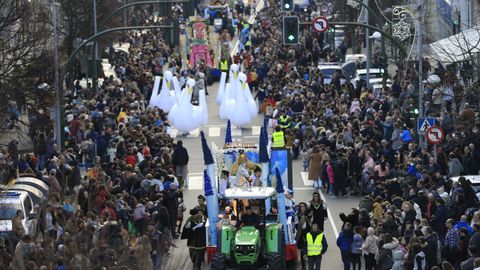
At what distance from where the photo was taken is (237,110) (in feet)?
177

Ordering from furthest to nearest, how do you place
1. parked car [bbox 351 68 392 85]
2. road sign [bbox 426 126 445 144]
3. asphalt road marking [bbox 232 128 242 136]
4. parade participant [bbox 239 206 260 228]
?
parked car [bbox 351 68 392 85] → asphalt road marking [bbox 232 128 242 136] → road sign [bbox 426 126 445 144] → parade participant [bbox 239 206 260 228]

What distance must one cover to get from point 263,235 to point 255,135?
2073cm

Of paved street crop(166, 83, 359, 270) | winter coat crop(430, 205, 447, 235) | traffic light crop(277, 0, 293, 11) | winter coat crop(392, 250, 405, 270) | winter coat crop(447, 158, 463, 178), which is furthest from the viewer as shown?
traffic light crop(277, 0, 293, 11)

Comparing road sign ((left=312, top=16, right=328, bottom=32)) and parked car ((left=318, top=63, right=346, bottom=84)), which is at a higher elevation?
road sign ((left=312, top=16, right=328, bottom=32))

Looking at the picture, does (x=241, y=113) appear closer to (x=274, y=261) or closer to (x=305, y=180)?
(x=305, y=180)

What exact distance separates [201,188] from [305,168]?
3.51 m

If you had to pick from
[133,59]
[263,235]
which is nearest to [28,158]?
[263,235]

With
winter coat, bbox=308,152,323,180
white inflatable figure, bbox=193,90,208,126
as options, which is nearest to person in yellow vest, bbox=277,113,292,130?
white inflatable figure, bbox=193,90,208,126

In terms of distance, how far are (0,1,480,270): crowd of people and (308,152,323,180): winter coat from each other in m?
0.02

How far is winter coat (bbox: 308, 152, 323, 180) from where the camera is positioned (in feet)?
143

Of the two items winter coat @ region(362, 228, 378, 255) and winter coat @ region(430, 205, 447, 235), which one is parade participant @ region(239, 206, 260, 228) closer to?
winter coat @ region(362, 228, 378, 255)

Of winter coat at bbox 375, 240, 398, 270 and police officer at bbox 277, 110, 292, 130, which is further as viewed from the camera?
police officer at bbox 277, 110, 292, 130

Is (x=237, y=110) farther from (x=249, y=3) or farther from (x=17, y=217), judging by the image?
(x=249, y=3)

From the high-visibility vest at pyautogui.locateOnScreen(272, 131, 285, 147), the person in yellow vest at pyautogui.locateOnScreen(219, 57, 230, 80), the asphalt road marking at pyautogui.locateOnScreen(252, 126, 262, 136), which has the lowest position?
the asphalt road marking at pyautogui.locateOnScreen(252, 126, 262, 136)
